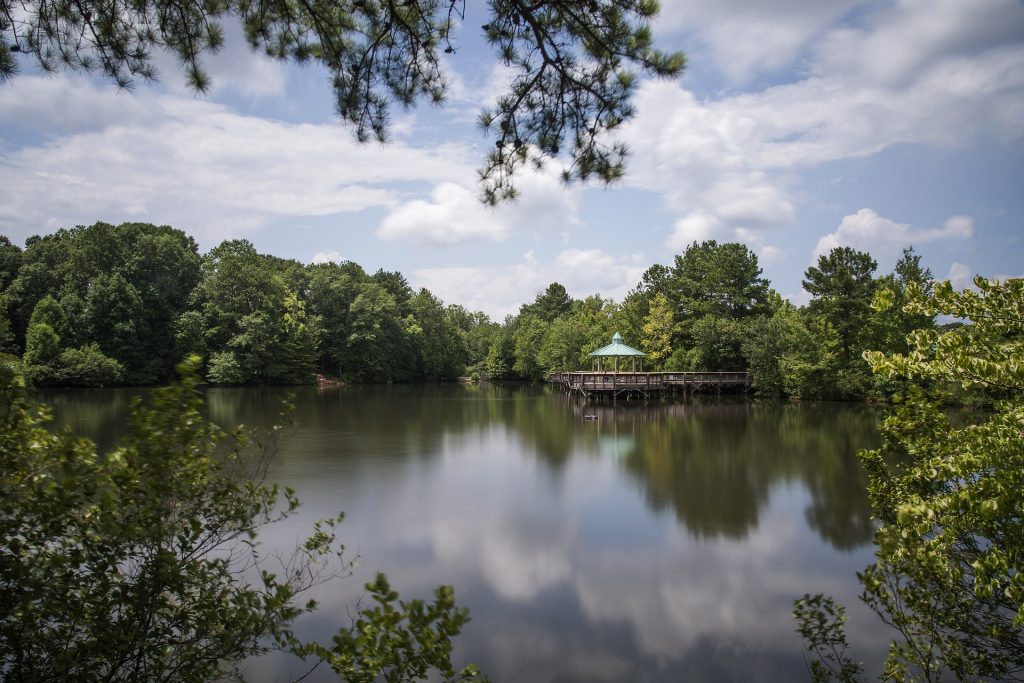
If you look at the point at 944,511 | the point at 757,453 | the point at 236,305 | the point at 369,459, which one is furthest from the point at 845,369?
the point at 236,305

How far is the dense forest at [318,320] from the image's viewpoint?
1099 inches

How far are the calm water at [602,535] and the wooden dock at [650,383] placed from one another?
11810 mm

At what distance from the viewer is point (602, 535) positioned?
9172mm

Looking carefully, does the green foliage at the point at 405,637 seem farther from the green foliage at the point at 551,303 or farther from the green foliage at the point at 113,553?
the green foliage at the point at 551,303

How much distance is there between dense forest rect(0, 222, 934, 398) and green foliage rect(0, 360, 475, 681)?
83.5 feet

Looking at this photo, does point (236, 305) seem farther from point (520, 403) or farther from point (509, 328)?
point (509, 328)

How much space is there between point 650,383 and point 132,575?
31188 millimetres

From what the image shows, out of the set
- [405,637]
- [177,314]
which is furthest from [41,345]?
[405,637]

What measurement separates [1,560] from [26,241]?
2103 inches

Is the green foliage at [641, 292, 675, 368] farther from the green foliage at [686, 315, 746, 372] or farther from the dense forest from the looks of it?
the green foliage at [686, 315, 746, 372]

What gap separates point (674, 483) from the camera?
12.4 m

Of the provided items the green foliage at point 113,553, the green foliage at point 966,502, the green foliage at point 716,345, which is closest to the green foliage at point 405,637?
the green foliage at point 113,553

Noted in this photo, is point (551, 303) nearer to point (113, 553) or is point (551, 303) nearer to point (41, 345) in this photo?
point (41, 345)

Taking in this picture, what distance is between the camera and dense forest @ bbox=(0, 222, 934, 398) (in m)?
27.9
